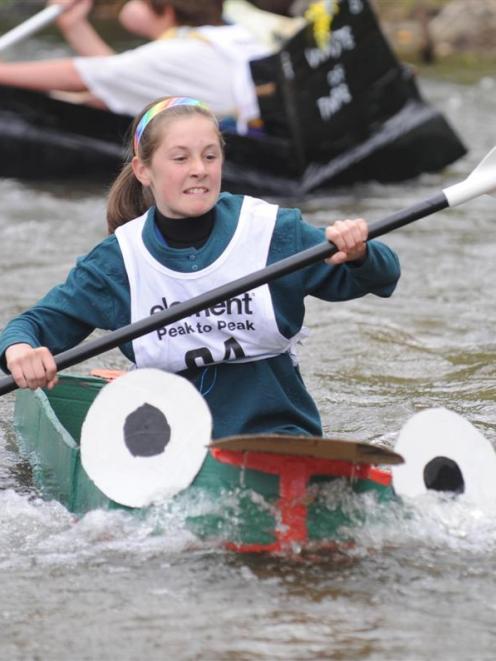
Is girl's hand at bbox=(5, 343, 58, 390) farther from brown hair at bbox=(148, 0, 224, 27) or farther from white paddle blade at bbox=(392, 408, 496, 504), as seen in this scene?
brown hair at bbox=(148, 0, 224, 27)

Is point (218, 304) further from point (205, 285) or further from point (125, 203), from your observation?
point (125, 203)

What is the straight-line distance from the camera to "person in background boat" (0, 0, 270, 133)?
23.2 ft

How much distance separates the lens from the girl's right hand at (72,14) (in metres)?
7.89

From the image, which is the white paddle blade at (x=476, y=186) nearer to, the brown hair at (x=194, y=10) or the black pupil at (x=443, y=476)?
the black pupil at (x=443, y=476)

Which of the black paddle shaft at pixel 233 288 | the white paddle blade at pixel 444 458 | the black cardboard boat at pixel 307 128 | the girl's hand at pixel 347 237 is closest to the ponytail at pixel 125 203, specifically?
the black paddle shaft at pixel 233 288

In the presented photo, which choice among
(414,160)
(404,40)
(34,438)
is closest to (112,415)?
(34,438)

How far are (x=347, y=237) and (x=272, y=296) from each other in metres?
0.29

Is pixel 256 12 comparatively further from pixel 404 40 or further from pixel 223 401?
pixel 404 40

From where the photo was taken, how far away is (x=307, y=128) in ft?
23.4

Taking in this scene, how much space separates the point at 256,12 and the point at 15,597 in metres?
5.37

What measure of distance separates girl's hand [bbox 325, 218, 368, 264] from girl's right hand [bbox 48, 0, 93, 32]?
17.3 ft

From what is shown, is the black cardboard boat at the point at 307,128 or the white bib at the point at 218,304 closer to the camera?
the white bib at the point at 218,304

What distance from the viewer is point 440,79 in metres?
11.7

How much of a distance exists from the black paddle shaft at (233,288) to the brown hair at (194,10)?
14.2 ft
